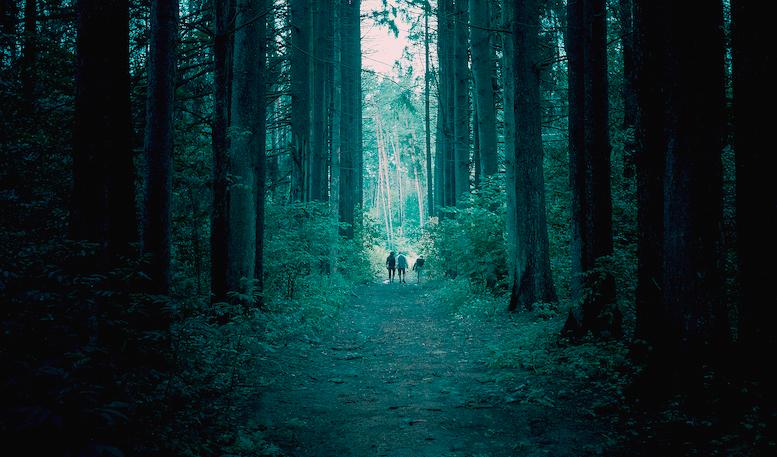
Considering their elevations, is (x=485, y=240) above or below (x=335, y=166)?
below

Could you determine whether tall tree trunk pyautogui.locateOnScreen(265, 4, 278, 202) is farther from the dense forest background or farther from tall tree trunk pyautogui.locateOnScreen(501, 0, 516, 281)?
tall tree trunk pyautogui.locateOnScreen(501, 0, 516, 281)

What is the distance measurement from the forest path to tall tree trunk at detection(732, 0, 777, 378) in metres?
1.65

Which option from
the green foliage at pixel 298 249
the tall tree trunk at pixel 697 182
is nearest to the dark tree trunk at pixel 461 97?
the green foliage at pixel 298 249

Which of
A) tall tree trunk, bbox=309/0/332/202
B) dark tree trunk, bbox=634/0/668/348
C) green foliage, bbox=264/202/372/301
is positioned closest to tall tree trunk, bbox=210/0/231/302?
green foliage, bbox=264/202/372/301

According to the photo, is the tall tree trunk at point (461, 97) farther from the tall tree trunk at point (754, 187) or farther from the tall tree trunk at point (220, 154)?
the tall tree trunk at point (754, 187)

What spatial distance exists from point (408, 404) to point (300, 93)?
47.5ft

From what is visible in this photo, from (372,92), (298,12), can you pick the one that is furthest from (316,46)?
(372,92)

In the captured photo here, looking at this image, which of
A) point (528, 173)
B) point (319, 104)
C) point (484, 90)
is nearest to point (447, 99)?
point (319, 104)

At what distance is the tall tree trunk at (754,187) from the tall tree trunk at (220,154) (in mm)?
7446

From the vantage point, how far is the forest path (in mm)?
4258

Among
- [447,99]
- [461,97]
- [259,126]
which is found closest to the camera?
[259,126]

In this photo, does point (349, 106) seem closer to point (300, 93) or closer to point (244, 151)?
point (300, 93)

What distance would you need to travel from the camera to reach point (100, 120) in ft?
17.2

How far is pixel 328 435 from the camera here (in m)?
4.57
